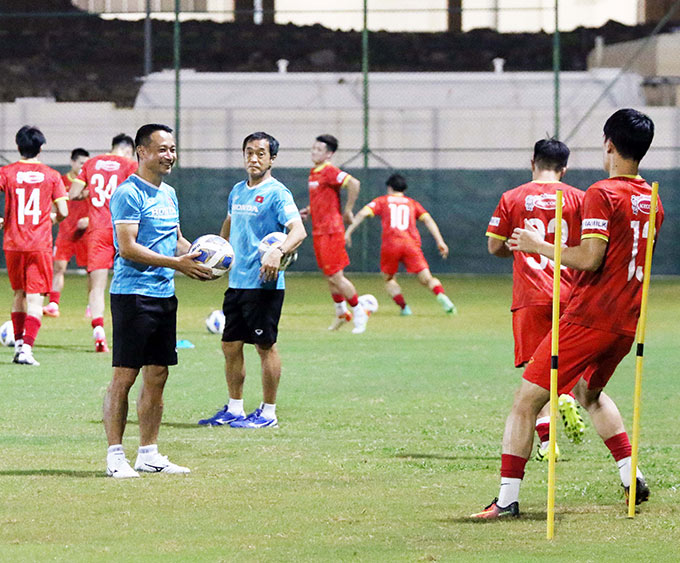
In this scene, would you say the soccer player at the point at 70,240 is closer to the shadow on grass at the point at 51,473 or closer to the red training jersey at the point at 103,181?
the red training jersey at the point at 103,181

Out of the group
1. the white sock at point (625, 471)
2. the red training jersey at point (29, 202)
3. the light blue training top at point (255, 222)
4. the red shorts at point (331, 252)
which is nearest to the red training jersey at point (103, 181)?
the red training jersey at point (29, 202)

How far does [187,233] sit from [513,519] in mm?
24191

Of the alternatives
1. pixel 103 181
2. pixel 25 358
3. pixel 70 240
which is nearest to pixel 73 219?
pixel 70 240

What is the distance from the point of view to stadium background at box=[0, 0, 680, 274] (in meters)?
29.7

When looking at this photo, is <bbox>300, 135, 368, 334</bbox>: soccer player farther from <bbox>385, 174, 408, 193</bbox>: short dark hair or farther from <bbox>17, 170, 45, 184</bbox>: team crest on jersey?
<bbox>17, 170, 45, 184</bbox>: team crest on jersey

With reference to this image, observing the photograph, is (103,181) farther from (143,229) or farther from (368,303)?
(143,229)

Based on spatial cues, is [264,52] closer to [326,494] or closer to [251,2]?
[251,2]

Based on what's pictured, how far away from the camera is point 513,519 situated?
20.0 feet

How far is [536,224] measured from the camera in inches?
307

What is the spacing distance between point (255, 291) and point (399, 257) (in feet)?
30.9

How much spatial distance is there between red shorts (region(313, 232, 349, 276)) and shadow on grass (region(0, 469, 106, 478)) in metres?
8.94

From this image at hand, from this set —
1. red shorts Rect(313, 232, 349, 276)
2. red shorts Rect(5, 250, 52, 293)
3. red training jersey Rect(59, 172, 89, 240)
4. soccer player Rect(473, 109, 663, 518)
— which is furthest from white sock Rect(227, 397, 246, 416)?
red training jersey Rect(59, 172, 89, 240)

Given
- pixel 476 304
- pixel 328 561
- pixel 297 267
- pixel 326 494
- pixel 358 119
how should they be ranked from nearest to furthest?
pixel 328 561, pixel 326 494, pixel 476 304, pixel 297 267, pixel 358 119

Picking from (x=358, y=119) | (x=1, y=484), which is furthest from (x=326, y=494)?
(x=358, y=119)
